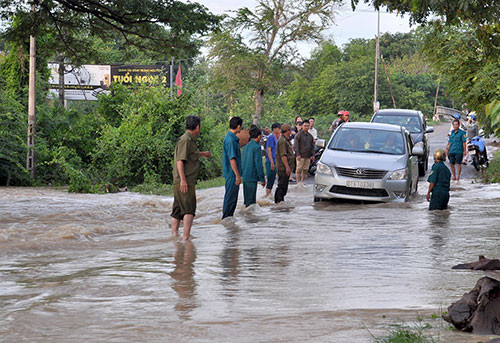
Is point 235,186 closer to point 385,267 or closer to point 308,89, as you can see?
point 385,267

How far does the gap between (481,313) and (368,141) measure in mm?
10605

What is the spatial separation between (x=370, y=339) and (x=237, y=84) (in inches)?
1475

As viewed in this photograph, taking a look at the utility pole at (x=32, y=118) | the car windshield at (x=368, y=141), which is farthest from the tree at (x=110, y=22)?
the utility pole at (x=32, y=118)

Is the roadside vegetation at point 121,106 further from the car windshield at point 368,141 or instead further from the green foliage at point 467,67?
the car windshield at point 368,141

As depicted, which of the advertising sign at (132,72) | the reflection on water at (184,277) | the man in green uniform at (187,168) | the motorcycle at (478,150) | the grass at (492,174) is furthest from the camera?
the advertising sign at (132,72)

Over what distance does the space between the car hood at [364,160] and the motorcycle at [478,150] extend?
9323mm

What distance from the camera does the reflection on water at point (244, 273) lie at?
18.6 feet

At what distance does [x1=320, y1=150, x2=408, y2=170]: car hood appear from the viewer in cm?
1456

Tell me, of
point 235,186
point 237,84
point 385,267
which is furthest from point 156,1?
point 237,84

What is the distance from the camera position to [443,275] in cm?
784

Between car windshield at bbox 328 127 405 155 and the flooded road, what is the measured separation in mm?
1177

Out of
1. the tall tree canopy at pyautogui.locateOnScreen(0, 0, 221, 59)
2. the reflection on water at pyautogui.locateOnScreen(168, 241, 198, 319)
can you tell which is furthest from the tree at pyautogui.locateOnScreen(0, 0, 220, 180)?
the reflection on water at pyautogui.locateOnScreen(168, 241, 198, 319)

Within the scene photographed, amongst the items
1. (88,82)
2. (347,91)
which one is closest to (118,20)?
(88,82)

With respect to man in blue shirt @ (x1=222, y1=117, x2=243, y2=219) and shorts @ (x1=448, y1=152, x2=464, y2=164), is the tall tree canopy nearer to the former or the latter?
man in blue shirt @ (x1=222, y1=117, x2=243, y2=219)
